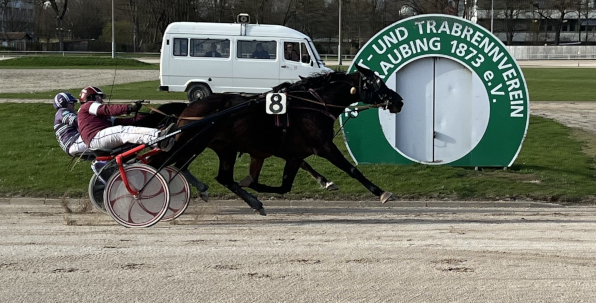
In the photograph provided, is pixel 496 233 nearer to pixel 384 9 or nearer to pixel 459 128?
pixel 459 128

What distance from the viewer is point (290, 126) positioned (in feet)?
27.6

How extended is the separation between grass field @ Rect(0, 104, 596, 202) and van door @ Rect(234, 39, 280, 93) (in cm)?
961

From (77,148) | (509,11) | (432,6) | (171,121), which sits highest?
(509,11)

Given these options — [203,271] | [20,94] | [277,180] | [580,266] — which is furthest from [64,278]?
[20,94]

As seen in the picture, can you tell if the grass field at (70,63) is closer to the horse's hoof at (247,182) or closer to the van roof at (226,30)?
the van roof at (226,30)

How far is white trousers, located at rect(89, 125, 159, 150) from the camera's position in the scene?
788 centimetres

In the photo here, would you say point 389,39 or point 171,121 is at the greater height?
point 389,39

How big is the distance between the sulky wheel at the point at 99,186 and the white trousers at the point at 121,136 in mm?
233

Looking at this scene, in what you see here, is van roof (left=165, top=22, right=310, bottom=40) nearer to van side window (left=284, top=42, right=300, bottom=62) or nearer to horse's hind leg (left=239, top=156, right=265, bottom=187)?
van side window (left=284, top=42, right=300, bottom=62)

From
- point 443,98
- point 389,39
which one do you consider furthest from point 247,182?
point 443,98

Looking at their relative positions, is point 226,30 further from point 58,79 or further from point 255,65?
point 58,79

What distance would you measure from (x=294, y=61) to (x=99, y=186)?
15.5 metres

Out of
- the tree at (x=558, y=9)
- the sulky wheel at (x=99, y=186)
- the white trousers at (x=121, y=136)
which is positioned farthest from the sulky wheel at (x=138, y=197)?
the tree at (x=558, y=9)

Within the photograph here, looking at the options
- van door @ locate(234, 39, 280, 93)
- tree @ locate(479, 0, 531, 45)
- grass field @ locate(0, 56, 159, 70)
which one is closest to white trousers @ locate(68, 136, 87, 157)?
van door @ locate(234, 39, 280, 93)
